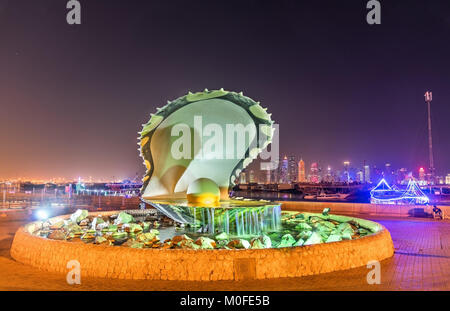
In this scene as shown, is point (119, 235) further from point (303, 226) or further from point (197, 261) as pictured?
point (303, 226)

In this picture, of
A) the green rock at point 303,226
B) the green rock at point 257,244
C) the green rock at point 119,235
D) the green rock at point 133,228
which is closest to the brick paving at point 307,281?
the green rock at point 257,244

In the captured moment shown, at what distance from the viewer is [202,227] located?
39.6 feet

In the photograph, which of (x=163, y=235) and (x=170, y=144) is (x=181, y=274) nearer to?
(x=163, y=235)

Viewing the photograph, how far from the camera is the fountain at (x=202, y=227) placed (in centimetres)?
676

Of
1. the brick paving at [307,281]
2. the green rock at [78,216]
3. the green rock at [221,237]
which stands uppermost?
the green rock at [78,216]

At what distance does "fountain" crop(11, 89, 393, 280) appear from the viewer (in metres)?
6.76

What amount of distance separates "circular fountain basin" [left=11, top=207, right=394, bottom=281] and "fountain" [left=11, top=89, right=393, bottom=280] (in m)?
0.02

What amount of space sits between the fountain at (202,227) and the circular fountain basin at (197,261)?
0.06 ft

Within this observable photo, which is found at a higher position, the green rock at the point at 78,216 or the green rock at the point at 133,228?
the green rock at the point at 78,216

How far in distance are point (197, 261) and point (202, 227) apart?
17.8 ft

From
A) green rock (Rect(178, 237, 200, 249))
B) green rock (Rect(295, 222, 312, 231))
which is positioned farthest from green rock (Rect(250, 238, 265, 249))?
green rock (Rect(295, 222, 312, 231))

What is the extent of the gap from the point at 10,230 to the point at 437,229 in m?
16.3

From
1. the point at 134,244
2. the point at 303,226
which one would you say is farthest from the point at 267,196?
the point at 134,244

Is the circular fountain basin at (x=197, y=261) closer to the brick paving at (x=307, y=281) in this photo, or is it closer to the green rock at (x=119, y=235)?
the brick paving at (x=307, y=281)
